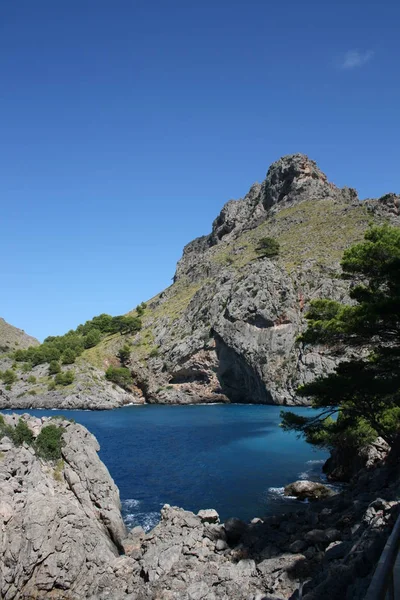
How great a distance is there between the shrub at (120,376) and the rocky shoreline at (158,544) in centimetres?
8119

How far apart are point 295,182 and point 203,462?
11651 cm

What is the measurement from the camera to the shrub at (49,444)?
23.2 meters

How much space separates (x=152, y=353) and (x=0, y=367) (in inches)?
1539

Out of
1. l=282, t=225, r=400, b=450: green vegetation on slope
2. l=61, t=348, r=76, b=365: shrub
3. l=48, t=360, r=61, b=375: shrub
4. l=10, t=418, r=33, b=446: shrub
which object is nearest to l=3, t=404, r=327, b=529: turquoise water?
l=10, t=418, r=33, b=446: shrub

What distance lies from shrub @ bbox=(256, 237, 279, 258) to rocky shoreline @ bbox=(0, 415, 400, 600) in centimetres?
9225

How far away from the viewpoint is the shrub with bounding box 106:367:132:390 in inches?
4031

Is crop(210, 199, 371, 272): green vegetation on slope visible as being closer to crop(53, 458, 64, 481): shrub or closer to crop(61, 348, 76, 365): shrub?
crop(61, 348, 76, 365): shrub

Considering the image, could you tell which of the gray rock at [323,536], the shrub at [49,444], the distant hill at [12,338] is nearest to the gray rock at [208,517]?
the gray rock at [323,536]

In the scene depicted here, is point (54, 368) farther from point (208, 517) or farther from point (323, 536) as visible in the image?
point (323, 536)

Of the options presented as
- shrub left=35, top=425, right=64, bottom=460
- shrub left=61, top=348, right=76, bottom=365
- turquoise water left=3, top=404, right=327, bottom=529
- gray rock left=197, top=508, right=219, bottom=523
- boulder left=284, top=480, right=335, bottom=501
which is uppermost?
shrub left=61, top=348, right=76, bottom=365

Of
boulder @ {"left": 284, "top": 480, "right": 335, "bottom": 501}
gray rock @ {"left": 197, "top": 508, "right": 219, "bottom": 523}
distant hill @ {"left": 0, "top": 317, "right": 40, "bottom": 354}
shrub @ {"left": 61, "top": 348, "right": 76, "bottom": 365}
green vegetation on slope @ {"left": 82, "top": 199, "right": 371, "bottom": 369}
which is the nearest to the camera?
gray rock @ {"left": 197, "top": 508, "right": 219, "bottom": 523}

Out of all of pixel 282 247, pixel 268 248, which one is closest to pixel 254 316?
pixel 268 248

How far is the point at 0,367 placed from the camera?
4269 inches

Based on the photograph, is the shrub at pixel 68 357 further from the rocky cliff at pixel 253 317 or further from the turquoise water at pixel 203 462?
the turquoise water at pixel 203 462
